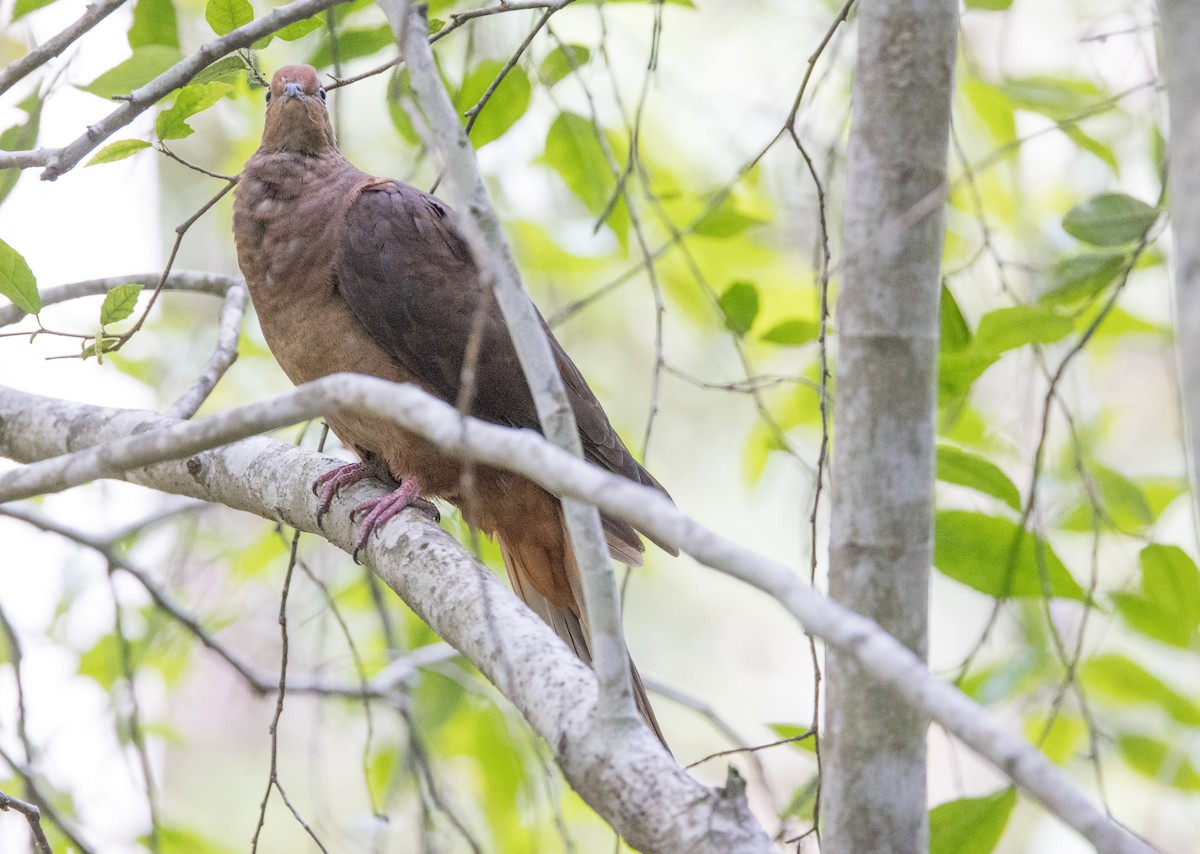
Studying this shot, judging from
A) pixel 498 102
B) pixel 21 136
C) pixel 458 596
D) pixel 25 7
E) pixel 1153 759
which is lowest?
pixel 458 596

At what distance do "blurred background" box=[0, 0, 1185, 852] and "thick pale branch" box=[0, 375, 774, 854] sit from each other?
5.8 inches

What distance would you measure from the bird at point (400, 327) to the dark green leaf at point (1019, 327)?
889 mm

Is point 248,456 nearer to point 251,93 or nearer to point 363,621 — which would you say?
point 251,93

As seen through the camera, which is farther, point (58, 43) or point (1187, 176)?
point (58, 43)

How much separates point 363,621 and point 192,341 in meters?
1.44

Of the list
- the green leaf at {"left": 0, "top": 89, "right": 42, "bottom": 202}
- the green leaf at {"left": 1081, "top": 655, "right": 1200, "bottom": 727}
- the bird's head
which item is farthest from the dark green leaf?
the green leaf at {"left": 0, "top": 89, "right": 42, "bottom": 202}

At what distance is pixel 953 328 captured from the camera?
7.78 ft

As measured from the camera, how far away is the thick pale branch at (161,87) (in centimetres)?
180

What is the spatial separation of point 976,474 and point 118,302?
1.67 meters

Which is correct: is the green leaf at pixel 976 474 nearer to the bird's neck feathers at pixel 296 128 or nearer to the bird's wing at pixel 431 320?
the bird's wing at pixel 431 320

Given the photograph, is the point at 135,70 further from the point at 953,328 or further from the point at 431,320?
the point at 953,328

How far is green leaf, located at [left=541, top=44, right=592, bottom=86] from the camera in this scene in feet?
8.25

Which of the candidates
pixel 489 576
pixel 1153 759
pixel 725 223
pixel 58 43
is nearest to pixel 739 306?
pixel 725 223

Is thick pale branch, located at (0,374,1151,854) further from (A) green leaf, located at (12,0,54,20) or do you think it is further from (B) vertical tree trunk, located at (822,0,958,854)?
(A) green leaf, located at (12,0,54,20)
